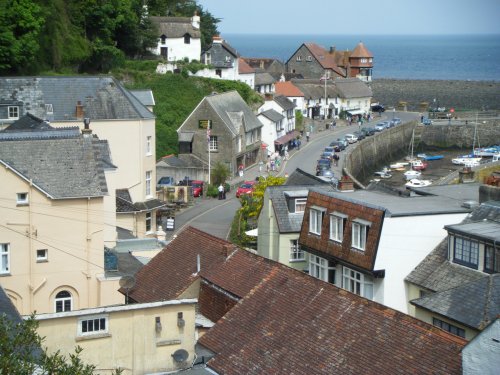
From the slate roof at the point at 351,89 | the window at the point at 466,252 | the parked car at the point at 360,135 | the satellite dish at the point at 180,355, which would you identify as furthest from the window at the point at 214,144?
the satellite dish at the point at 180,355

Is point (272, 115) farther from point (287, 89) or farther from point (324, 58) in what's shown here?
point (324, 58)

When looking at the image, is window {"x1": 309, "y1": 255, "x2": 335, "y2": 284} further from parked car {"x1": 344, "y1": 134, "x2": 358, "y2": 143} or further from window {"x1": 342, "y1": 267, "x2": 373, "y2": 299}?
parked car {"x1": 344, "y1": 134, "x2": 358, "y2": 143}

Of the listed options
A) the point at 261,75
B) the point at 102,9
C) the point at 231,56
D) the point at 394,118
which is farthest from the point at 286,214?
the point at 394,118

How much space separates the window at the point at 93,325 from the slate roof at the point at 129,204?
67.3 feet

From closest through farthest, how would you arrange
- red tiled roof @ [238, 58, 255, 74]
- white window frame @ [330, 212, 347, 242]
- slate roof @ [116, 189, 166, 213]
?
white window frame @ [330, 212, 347, 242]
slate roof @ [116, 189, 166, 213]
red tiled roof @ [238, 58, 255, 74]

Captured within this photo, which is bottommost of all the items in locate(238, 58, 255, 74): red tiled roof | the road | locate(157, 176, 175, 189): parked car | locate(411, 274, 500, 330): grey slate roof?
the road

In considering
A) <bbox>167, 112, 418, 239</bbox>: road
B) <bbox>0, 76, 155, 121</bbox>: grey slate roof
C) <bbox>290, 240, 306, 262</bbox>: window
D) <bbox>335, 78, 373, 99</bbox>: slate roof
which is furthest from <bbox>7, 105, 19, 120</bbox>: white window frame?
<bbox>335, 78, 373, 99</bbox>: slate roof

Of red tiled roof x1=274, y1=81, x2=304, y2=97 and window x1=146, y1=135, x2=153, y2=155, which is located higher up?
red tiled roof x1=274, y1=81, x2=304, y2=97

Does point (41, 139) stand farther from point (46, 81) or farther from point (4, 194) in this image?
point (46, 81)

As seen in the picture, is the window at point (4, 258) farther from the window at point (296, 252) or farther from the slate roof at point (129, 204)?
the slate roof at point (129, 204)

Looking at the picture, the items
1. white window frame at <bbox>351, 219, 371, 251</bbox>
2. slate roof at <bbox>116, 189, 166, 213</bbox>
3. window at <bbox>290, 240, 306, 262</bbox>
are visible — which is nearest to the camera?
white window frame at <bbox>351, 219, 371, 251</bbox>

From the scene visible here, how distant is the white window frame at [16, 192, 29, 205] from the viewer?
2802cm

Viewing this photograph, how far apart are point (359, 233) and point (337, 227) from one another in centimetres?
124

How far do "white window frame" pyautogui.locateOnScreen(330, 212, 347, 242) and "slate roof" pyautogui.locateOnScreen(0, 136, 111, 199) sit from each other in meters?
7.08
